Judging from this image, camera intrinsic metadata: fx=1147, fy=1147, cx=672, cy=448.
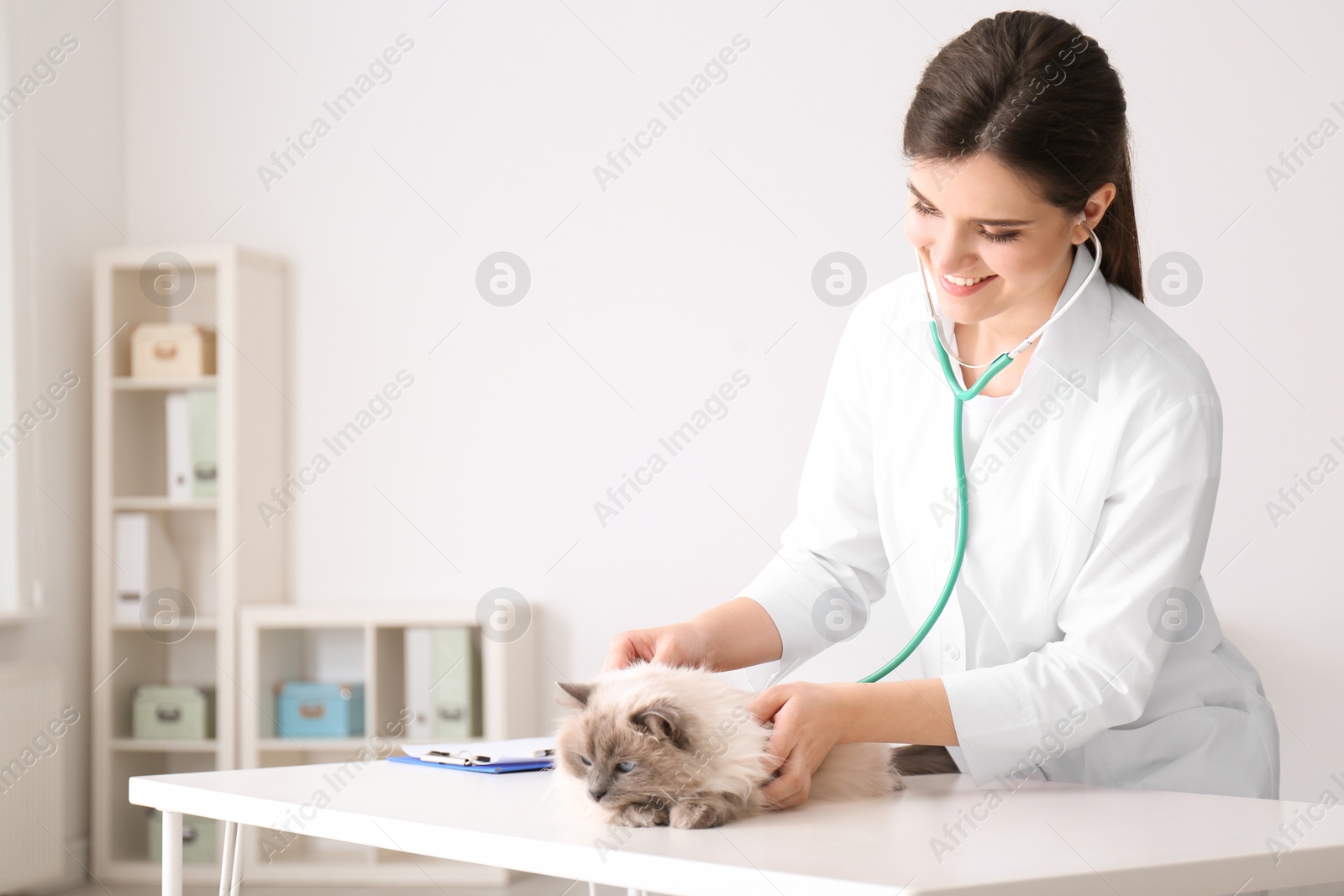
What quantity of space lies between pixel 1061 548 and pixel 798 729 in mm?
436

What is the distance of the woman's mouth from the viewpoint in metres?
1.33

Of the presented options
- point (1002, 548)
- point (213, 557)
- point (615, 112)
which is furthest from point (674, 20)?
point (1002, 548)

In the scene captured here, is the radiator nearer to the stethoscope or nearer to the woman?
the woman

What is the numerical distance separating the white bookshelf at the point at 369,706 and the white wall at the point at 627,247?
0.21 meters

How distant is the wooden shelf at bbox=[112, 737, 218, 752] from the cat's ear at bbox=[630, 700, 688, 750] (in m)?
3.09

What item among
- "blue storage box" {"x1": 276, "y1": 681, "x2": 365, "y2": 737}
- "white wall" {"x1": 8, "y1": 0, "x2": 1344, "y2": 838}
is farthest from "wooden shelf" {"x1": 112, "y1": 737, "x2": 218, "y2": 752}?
"white wall" {"x1": 8, "y1": 0, "x2": 1344, "y2": 838}

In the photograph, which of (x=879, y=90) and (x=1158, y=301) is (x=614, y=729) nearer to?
(x=1158, y=301)

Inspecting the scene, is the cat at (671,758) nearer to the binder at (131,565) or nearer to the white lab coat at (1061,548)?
the white lab coat at (1061,548)

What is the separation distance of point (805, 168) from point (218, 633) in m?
2.41

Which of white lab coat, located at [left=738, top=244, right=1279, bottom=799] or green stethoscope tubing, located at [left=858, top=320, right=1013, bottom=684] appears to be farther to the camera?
green stethoscope tubing, located at [left=858, top=320, right=1013, bottom=684]

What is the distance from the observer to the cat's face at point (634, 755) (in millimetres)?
1062

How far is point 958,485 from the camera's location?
1.38 metres

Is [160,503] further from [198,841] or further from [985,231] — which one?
[985,231]

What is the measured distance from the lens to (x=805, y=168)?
3.51 metres
